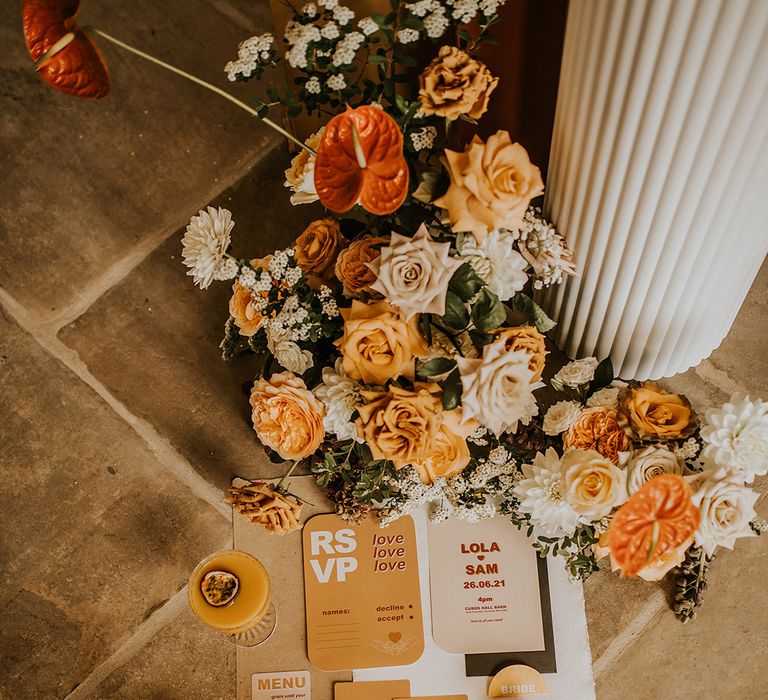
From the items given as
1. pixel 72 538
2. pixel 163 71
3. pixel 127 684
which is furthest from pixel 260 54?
pixel 127 684

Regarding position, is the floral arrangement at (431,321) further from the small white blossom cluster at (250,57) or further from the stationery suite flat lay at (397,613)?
the stationery suite flat lay at (397,613)

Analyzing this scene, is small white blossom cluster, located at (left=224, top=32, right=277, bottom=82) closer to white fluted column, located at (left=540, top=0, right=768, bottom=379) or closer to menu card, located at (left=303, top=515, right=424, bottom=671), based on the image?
white fluted column, located at (left=540, top=0, right=768, bottom=379)

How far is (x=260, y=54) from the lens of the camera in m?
0.92

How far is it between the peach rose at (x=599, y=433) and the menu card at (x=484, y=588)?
294 millimetres

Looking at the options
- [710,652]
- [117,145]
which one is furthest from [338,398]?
[117,145]

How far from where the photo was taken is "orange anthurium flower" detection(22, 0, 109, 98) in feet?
2.37

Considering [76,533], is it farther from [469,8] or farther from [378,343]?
[469,8]

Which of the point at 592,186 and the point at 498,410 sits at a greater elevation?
the point at 592,186

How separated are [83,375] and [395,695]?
2.62 feet

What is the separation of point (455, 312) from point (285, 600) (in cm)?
62

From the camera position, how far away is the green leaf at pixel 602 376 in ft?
3.36

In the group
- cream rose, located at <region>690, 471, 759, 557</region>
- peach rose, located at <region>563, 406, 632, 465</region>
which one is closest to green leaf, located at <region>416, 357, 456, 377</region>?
peach rose, located at <region>563, 406, 632, 465</region>

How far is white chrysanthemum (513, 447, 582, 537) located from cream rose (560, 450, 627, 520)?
43mm

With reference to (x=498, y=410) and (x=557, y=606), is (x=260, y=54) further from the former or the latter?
(x=557, y=606)
